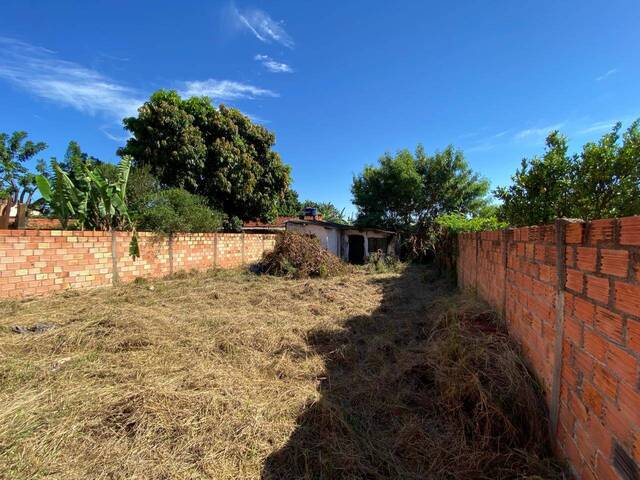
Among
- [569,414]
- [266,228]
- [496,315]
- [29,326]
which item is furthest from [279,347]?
[266,228]

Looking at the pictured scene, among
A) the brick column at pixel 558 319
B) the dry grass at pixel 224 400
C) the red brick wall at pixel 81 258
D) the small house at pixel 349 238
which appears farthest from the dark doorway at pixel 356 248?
the brick column at pixel 558 319

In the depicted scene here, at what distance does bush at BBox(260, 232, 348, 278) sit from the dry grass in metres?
5.23

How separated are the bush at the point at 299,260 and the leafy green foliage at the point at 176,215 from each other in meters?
2.65

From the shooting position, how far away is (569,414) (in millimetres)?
1822

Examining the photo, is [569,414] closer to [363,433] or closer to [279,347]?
[363,433]

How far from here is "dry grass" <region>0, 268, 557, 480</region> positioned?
2053 millimetres

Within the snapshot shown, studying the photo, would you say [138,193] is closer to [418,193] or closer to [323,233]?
[323,233]

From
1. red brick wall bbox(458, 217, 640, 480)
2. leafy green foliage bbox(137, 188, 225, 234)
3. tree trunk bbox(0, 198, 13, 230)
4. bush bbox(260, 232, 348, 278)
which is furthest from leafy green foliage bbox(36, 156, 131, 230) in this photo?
red brick wall bbox(458, 217, 640, 480)

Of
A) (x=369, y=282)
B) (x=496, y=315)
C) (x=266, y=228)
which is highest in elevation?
(x=266, y=228)

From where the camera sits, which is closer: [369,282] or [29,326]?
[29,326]

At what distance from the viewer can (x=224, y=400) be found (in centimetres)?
270

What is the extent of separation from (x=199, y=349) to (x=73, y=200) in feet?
21.5

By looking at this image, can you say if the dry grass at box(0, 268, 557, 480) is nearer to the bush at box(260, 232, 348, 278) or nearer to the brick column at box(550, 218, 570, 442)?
the brick column at box(550, 218, 570, 442)

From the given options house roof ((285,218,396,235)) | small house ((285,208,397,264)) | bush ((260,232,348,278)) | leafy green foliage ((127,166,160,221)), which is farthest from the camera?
small house ((285,208,397,264))
